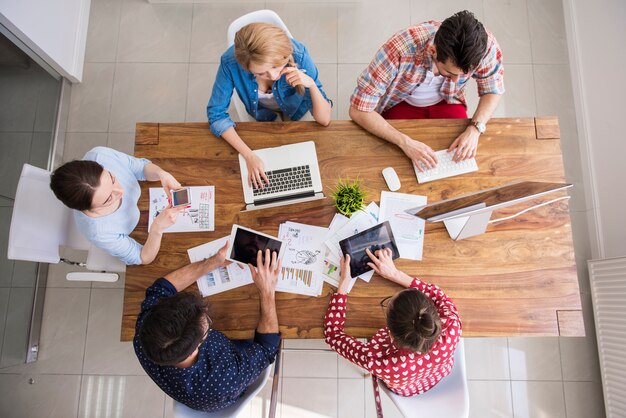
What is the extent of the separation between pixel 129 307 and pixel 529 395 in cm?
243

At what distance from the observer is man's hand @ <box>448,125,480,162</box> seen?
1.77m

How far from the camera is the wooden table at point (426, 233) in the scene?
5.43 feet

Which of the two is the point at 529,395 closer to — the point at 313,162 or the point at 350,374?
the point at 350,374

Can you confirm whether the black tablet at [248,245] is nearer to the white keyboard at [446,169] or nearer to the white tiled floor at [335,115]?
the white keyboard at [446,169]

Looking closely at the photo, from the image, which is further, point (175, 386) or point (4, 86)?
point (4, 86)

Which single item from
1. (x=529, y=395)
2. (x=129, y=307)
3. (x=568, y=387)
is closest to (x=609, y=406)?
(x=568, y=387)

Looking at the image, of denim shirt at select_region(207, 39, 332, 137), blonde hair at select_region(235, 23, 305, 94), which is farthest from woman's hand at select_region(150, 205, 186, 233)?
blonde hair at select_region(235, 23, 305, 94)

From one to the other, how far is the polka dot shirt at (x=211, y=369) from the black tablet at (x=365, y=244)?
453 millimetres

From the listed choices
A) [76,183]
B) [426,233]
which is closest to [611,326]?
[426,233]

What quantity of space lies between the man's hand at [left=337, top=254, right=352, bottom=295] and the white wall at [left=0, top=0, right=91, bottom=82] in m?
2.37

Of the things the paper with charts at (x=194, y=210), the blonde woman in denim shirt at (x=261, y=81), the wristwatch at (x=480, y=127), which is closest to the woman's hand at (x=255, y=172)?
the blonde woman in denim shirt at (x=261, y=81)

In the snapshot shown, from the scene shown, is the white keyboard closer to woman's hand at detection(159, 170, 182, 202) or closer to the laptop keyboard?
the laptop keyboard

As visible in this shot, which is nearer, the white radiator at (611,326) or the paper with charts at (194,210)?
the paper with charts at (194,210)

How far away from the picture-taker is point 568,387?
2.47 meters
